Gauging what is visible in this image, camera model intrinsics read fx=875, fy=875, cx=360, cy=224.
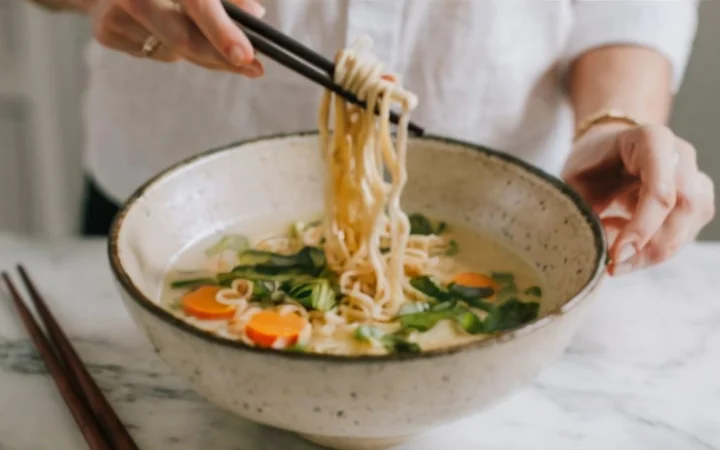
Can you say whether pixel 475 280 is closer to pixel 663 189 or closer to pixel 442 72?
pixel 663 189

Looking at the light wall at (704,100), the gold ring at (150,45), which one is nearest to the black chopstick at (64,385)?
the gold ring at (150,45)

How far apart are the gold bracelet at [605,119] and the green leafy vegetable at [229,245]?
1.45 ft

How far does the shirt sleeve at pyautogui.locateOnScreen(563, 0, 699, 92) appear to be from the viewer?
1.17 m

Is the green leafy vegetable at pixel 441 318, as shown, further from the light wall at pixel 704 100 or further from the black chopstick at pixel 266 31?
the light wall at pixel 704 100

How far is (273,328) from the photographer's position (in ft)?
2.75

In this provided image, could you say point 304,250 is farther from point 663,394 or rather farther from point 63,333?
point 663,394

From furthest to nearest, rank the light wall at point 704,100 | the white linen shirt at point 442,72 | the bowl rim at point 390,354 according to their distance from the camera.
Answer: the light wall at point 704,100 < the white linen shirt at point 442,72 < the bowl rim at point 390,354

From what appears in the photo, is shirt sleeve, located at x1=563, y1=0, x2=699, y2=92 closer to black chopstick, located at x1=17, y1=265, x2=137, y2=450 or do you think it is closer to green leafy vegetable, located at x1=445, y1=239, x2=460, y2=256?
green leafy vegetable, located at x1=445, y1=239, x2=460, y2=256

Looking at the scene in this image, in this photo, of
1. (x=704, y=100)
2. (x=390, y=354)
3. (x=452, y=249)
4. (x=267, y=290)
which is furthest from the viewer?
A: (x=704, y=100)

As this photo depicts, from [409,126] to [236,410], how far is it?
414 mm

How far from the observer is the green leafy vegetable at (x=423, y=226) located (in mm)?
1070

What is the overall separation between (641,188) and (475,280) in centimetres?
20

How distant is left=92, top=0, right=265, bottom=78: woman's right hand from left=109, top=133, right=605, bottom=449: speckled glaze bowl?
154mm

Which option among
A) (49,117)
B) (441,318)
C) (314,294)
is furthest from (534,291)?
(49,117)
